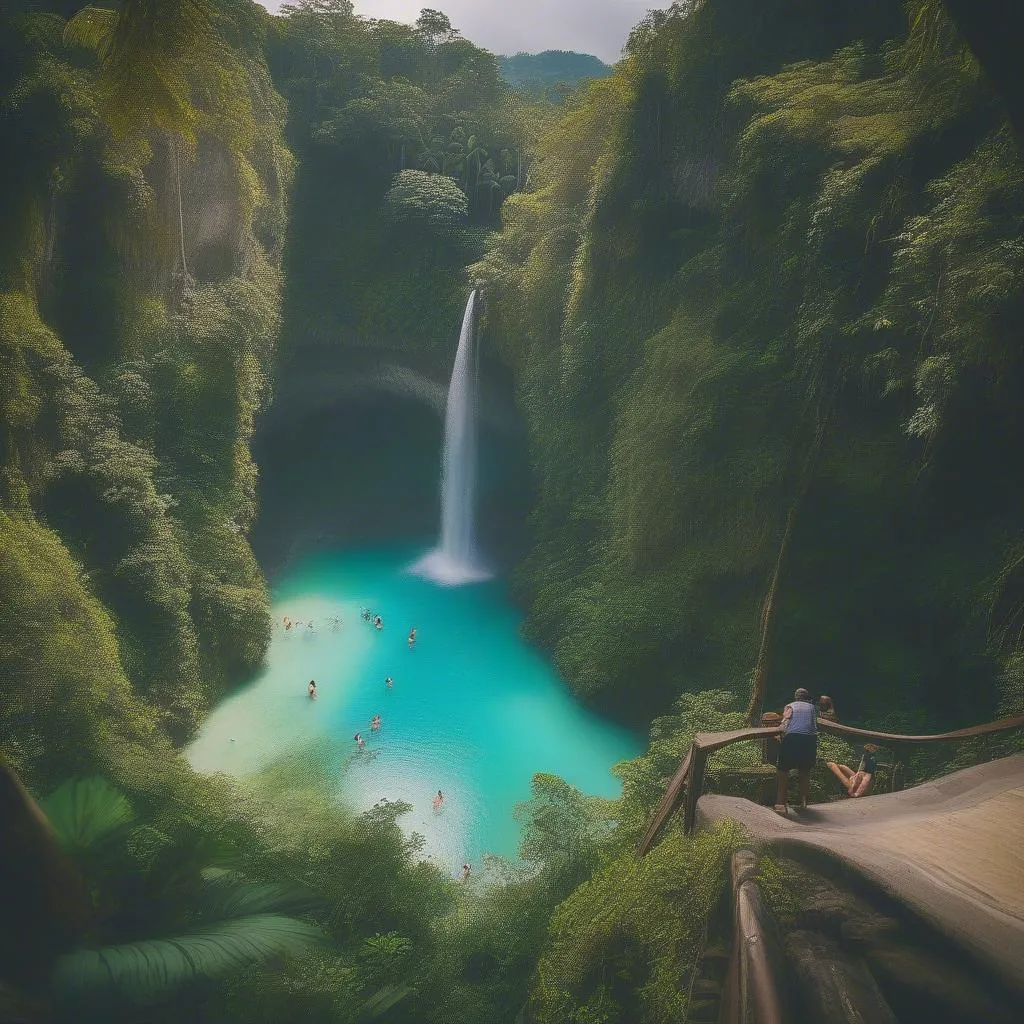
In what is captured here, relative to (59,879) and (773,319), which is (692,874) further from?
(773,319)

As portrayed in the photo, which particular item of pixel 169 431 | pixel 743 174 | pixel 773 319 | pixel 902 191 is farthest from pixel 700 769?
pixel 169 431

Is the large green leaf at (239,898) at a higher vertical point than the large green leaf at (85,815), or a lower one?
lower

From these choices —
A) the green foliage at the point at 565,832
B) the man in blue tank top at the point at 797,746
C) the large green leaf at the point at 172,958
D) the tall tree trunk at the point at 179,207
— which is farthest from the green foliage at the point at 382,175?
the large green leaf at the point at 172,958

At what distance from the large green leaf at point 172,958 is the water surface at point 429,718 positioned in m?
6.61

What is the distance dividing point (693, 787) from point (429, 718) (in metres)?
10.5

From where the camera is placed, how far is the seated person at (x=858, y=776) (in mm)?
5684

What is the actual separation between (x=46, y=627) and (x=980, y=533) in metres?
12.6

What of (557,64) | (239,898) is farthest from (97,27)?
(557,64)

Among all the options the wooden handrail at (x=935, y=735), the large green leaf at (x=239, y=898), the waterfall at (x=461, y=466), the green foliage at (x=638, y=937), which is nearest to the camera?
the green foliage at (x=638, y=937)

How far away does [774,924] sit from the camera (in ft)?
8.71

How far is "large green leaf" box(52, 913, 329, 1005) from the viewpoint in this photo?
2857mm

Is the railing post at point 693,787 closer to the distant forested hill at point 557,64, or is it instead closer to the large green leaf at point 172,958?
the large green leaf at point 172,958

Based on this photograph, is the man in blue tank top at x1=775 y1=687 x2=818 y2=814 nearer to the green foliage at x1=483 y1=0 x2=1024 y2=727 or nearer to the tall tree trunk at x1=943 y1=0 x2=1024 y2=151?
the green foliage at x1=483 y1=0 x2=1024 y2=727

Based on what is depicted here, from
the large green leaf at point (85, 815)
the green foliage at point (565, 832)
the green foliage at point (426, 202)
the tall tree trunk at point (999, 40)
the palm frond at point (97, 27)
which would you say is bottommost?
the green foliage at point (565, 832)
